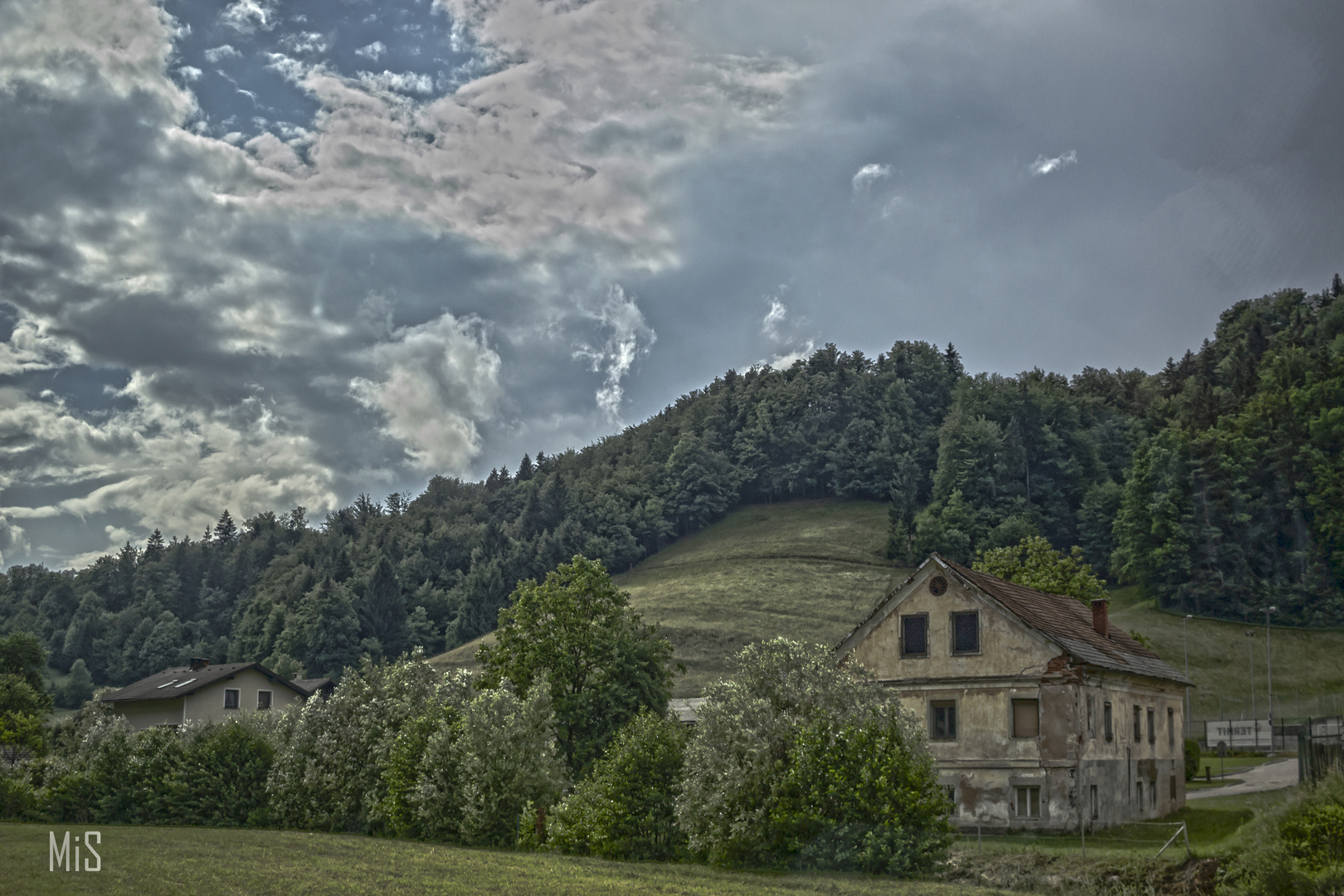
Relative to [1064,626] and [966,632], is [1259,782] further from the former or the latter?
[966,632]

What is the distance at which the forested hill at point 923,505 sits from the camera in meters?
118

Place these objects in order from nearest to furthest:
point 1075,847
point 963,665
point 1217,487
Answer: point 1075,847, point 963,665, point 1217,487

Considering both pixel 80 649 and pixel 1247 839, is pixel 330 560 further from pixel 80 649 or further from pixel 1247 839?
pixel 1247 839

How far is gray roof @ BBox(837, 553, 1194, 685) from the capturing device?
38.5 metres

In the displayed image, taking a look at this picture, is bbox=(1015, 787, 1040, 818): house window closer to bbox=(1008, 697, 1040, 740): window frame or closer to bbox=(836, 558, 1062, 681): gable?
bbox=(1008, 697, 1040, 740): window frame

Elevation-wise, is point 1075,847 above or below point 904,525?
below

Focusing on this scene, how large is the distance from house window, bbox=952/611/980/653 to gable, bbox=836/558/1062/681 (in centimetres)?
3

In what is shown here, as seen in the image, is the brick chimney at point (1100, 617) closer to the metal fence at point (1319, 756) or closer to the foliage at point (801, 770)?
Answer: the metal fence at point (1319, 756)

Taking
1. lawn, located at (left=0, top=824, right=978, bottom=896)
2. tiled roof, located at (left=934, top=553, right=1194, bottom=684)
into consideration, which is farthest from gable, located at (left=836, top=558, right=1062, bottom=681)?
lawn, located at (left=0, top=824, right=978, bottom=896)

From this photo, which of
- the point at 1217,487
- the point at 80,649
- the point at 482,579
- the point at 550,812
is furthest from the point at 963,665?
the point at 80,649

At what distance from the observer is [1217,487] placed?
121 metres

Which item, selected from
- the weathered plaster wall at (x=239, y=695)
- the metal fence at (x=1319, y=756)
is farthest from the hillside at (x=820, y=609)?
the metal fence at (x=1319, y=756)

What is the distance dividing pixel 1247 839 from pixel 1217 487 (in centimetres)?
11406

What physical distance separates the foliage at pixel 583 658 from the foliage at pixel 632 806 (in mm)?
20424
